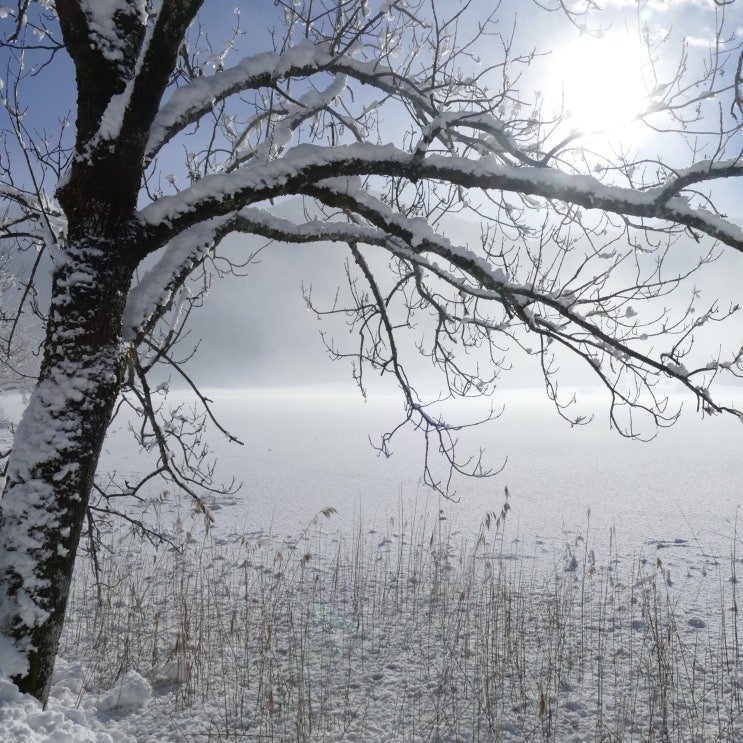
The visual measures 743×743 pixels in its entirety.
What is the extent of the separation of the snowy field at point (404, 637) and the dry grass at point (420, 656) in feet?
0.06

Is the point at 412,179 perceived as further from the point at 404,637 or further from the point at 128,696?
the point at 404,637

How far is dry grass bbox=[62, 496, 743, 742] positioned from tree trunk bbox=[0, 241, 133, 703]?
126 centimetres

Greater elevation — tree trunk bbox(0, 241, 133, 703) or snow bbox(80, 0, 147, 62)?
snow bbox(80, 0, 147, 62)

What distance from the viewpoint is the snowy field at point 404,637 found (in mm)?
3211

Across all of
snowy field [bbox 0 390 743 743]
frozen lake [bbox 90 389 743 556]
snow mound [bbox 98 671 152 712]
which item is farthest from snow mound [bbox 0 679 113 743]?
frozen lake [bbox 90 389 743 556]

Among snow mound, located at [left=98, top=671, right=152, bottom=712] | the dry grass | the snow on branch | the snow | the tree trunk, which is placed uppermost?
the snow

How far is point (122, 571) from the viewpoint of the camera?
19.2 ft

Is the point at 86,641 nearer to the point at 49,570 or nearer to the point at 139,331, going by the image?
the point at 49,570

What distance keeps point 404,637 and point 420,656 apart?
0.37 m

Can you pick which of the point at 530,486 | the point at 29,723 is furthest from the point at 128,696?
the point at 530,486

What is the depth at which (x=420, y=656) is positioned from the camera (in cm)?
409

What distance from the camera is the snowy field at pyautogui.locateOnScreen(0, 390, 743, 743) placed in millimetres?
3211

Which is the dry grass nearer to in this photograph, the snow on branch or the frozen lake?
the frozen lake

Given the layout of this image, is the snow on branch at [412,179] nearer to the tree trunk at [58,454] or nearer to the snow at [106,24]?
the tree trunk at [58,454]
